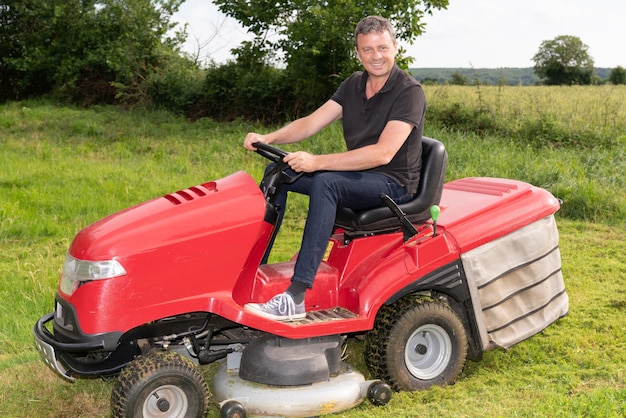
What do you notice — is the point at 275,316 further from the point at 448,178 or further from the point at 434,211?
the point at 448,178

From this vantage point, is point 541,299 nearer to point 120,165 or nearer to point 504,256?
point 504,256

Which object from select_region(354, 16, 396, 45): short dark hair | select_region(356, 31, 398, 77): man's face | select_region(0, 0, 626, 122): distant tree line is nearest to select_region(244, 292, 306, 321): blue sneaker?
select_region(356, 31, 398, 77): man's face

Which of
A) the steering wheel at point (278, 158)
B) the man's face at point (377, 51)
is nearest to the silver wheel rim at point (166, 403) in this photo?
the steering wheel at point (278, 158)

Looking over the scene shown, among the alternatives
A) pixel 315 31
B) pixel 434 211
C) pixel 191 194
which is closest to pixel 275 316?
pixel 191 194

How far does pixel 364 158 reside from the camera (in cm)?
364

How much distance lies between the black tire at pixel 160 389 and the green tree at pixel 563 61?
5917 cm

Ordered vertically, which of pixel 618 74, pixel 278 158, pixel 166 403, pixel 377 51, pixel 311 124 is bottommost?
pixel 166 403

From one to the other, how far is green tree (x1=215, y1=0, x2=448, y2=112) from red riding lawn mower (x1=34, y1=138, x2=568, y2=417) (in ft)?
32.9

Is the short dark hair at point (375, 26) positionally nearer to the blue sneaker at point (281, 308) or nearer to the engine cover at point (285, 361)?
the blue sneaker at point (281, 308)

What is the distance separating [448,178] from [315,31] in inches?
252

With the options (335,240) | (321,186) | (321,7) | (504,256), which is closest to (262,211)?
(321,186)

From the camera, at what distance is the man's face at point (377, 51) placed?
148 inches

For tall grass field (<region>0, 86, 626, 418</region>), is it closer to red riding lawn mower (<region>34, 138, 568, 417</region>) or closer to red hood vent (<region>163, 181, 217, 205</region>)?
red riding lawn mower (<region>34, 138, 568, 417</region>)

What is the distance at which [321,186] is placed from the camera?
356 centimetres
